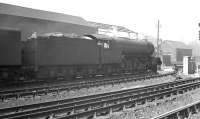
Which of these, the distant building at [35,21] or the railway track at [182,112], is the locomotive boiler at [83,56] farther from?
the distant building at [35,21]

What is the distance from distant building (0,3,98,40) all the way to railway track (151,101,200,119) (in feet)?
77.4

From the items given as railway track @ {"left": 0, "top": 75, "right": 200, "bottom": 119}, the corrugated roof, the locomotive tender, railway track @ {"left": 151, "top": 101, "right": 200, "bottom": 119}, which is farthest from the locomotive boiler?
the corrugated roof

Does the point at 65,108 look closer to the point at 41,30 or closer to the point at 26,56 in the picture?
the point at 26,56

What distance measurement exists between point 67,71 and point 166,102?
948 centimetres

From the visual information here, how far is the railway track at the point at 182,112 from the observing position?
25.7 feet

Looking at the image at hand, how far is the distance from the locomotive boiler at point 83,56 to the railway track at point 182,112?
10.5 meters

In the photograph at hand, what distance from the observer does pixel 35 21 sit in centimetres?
3381

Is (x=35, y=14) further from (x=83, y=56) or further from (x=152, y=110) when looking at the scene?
(x=152, y=110)

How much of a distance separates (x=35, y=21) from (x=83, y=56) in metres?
16.7

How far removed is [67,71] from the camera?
1869 cm

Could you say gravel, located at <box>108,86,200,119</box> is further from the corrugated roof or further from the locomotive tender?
the corrugated roof

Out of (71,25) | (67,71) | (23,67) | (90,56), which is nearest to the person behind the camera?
(23,67)

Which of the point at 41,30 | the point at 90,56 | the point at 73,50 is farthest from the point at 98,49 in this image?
the point at 41,30

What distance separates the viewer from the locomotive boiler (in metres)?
16.9
